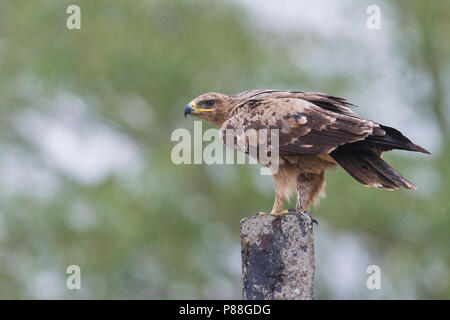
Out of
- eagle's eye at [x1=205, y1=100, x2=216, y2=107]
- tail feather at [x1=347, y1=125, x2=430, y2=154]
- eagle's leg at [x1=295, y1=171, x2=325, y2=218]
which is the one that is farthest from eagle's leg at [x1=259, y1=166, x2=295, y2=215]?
eagle's eye at [x1=205, y1=100, x2=216, y2=107]

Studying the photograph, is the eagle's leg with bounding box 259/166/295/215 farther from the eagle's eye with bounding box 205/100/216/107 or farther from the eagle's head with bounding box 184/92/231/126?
the eagle's eye with bounding box 205/100/216/107

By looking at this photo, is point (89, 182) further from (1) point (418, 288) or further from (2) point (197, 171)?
(1) point (418, 288)

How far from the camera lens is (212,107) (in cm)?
652

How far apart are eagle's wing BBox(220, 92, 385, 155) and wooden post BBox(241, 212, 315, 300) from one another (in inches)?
28.6

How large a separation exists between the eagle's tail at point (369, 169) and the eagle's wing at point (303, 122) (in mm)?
145

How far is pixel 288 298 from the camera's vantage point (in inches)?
187

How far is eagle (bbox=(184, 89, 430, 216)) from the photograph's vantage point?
5.25 m

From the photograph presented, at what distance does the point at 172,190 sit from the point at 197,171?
1.00 metres

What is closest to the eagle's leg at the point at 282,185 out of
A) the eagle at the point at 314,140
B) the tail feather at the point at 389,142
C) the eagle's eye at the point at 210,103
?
the eagle at the point at 314,140

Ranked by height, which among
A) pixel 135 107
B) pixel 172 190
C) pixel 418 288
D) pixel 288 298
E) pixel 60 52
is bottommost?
pixel 418 288

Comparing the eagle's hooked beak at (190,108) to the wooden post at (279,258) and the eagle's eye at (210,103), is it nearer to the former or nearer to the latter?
the eagle's eye at (210,103)

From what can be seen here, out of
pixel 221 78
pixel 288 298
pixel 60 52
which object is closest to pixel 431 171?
pixel 221 78

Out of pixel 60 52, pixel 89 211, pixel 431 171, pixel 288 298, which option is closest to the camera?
pixel 288 298

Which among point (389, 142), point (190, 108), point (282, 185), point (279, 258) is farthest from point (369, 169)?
point (190, 108)
